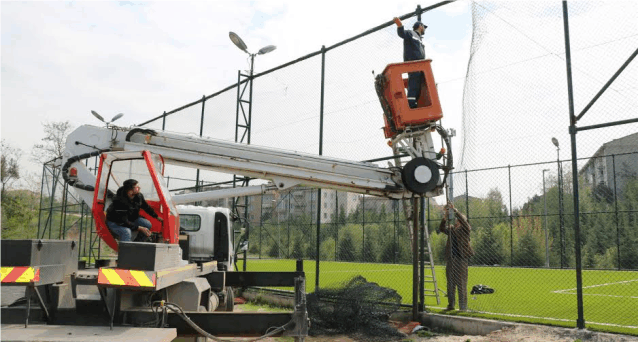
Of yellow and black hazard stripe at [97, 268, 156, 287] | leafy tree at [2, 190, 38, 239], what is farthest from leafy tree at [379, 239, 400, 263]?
yellow and black hazard stripe at [97, 268, 156, 287]

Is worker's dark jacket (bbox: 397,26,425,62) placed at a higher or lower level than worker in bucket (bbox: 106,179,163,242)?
higher

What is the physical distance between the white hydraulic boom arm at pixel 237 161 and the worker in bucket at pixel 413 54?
102 centimetres

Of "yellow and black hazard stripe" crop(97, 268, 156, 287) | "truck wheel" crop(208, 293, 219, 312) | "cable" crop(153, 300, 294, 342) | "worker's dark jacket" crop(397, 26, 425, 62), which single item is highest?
"worker's dark jacket" crop(397, 26, 425, 62)

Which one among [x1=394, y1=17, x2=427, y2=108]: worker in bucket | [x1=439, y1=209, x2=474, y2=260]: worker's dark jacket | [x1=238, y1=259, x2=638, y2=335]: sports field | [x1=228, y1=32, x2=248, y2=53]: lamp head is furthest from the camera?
[x1=228, y1=32, x2=248, y2=53]: lamp head

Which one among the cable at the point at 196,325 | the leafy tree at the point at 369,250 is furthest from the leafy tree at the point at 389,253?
the cable at the point at 196,325

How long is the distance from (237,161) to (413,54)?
2867 mm

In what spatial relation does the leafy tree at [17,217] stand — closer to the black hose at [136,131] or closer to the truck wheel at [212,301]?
the truck wheel at [212,301]

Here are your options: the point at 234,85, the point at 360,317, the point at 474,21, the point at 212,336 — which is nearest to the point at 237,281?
the point at 360,317

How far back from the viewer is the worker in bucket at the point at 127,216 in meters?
5.67

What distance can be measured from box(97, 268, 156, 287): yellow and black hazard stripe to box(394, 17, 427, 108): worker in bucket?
166 inches

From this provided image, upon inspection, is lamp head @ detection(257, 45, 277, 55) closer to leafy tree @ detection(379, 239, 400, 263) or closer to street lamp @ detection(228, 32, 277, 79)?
street lamp @ detection(228, 32, 277, 79)

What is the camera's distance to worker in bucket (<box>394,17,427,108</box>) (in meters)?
7.04

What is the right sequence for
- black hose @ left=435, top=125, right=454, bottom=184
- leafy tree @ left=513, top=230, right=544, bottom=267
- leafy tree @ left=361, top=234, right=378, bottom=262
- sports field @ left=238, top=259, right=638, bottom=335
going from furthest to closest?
1. leafy tree @ left=361, top=234, right=378, bottom=262
2. leafy tree @ left=513, top=230, right=544, bottom=267
3. sports field @ left=238, top=259, right=638, bottom=335
4. black hose @ left=435, top=125, right=454, bottom=184

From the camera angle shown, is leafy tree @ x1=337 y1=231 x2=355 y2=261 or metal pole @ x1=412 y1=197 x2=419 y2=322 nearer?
metal pole @ x1=412 y1=197 x2=419 y2=322
